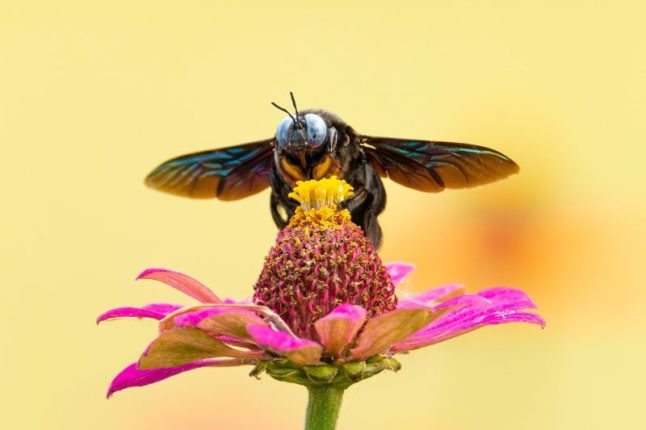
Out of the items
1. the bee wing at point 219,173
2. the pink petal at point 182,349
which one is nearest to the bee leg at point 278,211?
the bee wing at point 219,173

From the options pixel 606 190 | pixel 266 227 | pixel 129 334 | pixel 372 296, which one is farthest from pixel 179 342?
pixel 266 227

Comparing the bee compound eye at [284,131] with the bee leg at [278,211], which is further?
the bee leg at [278,211]

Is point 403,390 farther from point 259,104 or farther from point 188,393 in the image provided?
point 259,104

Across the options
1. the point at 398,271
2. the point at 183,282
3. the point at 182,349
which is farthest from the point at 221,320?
the point at 398,271

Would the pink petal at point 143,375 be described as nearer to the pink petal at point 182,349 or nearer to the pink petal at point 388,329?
the pink petal at point 182,349

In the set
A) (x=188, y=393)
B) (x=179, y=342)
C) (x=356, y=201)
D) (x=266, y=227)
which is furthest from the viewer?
(x=266, y=227)

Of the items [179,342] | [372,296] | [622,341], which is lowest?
[179,342]

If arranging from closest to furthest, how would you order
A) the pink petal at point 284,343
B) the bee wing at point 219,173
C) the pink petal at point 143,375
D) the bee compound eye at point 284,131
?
the pink petal at point 284,343, the pink petal at point 143,375, the bee compound eye at point 284,131, the bee wing at point 219,173

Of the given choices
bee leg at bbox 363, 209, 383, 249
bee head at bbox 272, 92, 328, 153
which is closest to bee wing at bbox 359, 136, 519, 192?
bee leg at bbox 363, 209, 383, 249
